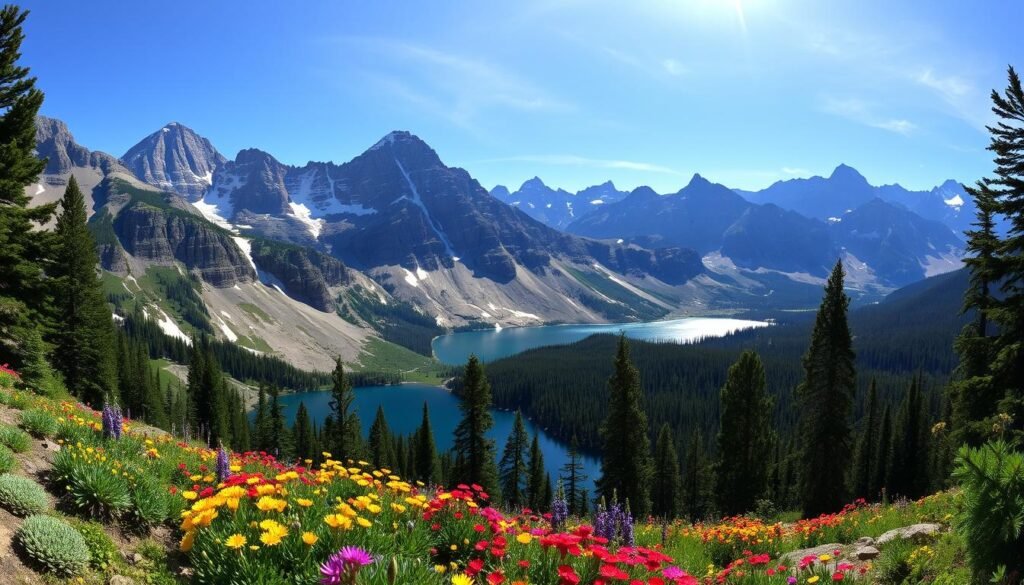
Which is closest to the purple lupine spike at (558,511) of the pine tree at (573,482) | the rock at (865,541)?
the rock at (865,541)

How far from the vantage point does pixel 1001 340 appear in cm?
1756

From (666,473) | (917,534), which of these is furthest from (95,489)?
(666,473)

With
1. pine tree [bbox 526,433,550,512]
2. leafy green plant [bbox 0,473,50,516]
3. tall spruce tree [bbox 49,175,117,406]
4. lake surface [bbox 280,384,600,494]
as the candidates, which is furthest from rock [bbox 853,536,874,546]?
lake surface [bbox 280,384,600,494]

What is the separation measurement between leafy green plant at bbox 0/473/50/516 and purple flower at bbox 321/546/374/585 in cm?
485

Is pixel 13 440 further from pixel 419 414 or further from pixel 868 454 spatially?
pixel 419 414

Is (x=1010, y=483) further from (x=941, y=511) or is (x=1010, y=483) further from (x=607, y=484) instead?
(x=607, y=484)

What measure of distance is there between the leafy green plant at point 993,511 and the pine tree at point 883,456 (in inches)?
2193

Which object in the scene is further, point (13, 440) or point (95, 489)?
point (13, 440)

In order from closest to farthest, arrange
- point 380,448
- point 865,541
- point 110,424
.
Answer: point 110,424
point 865,541
point 380,448

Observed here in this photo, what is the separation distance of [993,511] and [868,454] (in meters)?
58.1

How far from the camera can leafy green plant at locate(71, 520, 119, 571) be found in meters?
5.62

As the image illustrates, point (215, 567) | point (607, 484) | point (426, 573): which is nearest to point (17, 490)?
point (215, 567)

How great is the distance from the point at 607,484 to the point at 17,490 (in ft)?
117

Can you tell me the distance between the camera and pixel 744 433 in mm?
36688
